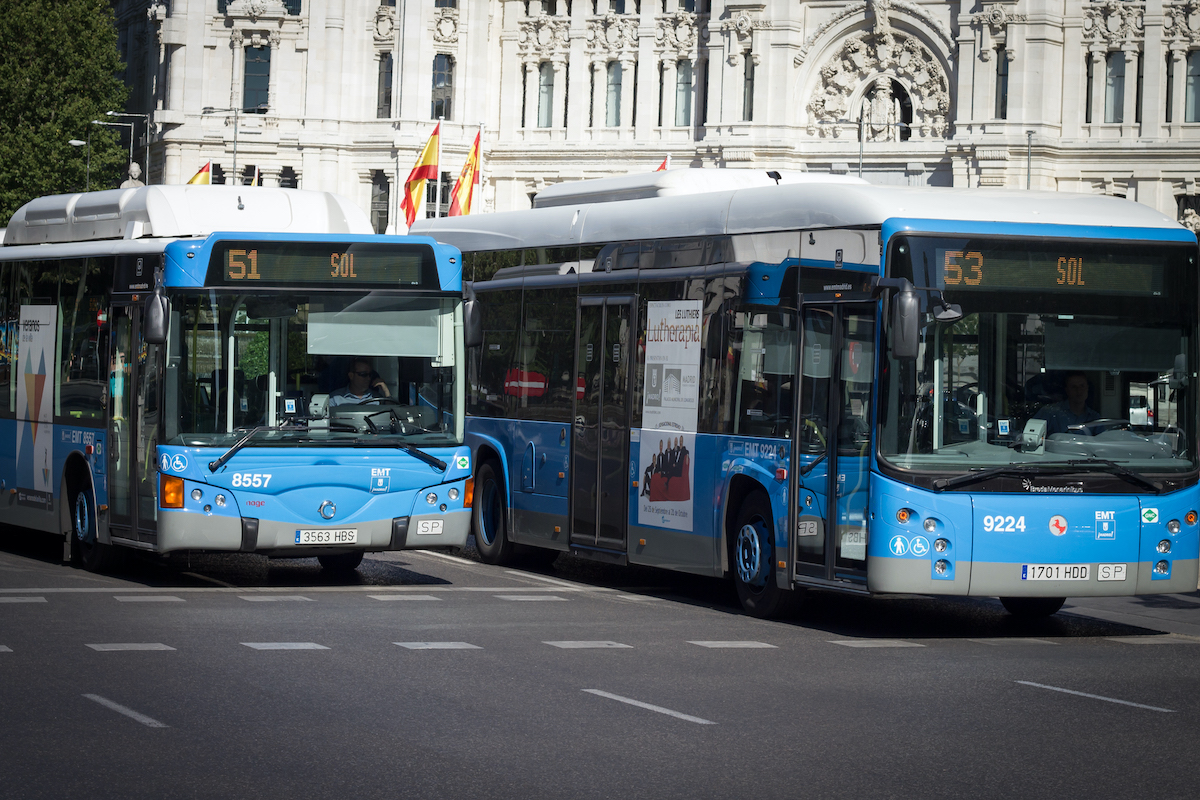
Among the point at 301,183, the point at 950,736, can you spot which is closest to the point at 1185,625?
the point at 950,736

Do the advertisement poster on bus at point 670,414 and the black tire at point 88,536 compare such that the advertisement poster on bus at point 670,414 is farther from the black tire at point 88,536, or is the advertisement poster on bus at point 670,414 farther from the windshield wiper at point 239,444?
the black tire at point 88,536

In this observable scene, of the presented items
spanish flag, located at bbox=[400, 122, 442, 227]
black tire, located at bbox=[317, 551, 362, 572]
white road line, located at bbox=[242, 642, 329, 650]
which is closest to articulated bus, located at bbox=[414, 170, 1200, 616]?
black tire, located at bbox=[317, 551, 362, 572]

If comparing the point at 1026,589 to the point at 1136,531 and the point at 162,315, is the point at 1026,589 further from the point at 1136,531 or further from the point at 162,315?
the point at 162,315

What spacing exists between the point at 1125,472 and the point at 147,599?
6.30 meters

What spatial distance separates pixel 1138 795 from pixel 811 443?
5.12 m

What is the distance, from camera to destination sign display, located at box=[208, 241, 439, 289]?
13203 mm

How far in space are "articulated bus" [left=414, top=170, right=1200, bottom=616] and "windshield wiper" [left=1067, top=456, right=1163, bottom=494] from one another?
2 centimetres

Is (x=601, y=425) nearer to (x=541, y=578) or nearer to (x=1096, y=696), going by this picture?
(x=541, y=578)

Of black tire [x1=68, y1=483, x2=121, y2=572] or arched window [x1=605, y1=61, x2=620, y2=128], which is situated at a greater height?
arched window [x1=605, y1=61, x2=620, y2=128]

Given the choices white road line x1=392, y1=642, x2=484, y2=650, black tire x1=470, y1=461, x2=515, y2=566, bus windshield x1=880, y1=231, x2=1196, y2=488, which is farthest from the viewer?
black tire x1=470, y1=461, x2=515, y2=566

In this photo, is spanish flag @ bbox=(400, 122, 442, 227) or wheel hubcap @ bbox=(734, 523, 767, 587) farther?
spanish flag @ bbox=(400, 122, 442, 227)

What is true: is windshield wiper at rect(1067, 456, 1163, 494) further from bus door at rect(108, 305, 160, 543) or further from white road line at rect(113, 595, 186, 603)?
bus door at rect(108, 305, 160, 543)

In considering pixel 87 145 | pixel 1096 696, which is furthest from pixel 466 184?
pixel 1096 696

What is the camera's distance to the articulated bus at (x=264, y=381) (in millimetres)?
13055
